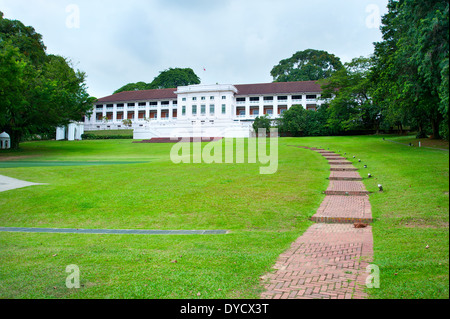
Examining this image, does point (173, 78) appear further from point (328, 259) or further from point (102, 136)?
point (328, 259)

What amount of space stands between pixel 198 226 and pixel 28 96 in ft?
100

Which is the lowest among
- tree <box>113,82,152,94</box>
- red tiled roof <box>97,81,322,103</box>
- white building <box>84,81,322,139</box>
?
white building <box>84,81,322,139</box>

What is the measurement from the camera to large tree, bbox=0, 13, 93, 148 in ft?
91.5

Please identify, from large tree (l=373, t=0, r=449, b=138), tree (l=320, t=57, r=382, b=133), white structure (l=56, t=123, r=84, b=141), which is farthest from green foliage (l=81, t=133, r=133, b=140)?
large tree (l=373, t=0, r=449, b=138)

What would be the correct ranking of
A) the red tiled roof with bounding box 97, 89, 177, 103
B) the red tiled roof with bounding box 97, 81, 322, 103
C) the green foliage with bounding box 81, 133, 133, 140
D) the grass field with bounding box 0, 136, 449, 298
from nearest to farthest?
the grass field with bounding box 0, 136, 449, 298 → the green foliage with bounding box 81, 133, 133, 140 → the red tiled roof with bounding box 97, 81, 322, 103 → the red tiled roof with bounding box 97, 89, 177, 103

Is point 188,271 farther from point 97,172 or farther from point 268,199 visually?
point 97,172

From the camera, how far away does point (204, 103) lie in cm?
7144

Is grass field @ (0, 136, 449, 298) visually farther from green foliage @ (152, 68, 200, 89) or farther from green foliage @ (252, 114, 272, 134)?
green foliage @ (152, 68, 200, 89)

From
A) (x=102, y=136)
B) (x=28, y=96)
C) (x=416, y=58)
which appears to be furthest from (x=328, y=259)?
(x=102, y=136)

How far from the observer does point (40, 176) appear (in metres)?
17.6

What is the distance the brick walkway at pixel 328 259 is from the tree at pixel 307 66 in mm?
75252

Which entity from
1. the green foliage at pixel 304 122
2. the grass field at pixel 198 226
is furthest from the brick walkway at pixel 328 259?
the green foliage at pixel 304 122

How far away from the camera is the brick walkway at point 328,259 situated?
4.26 metres

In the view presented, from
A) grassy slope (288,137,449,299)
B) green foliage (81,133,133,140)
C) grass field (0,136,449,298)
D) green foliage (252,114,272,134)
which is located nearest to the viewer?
grassy slope (288,137,449,299)
